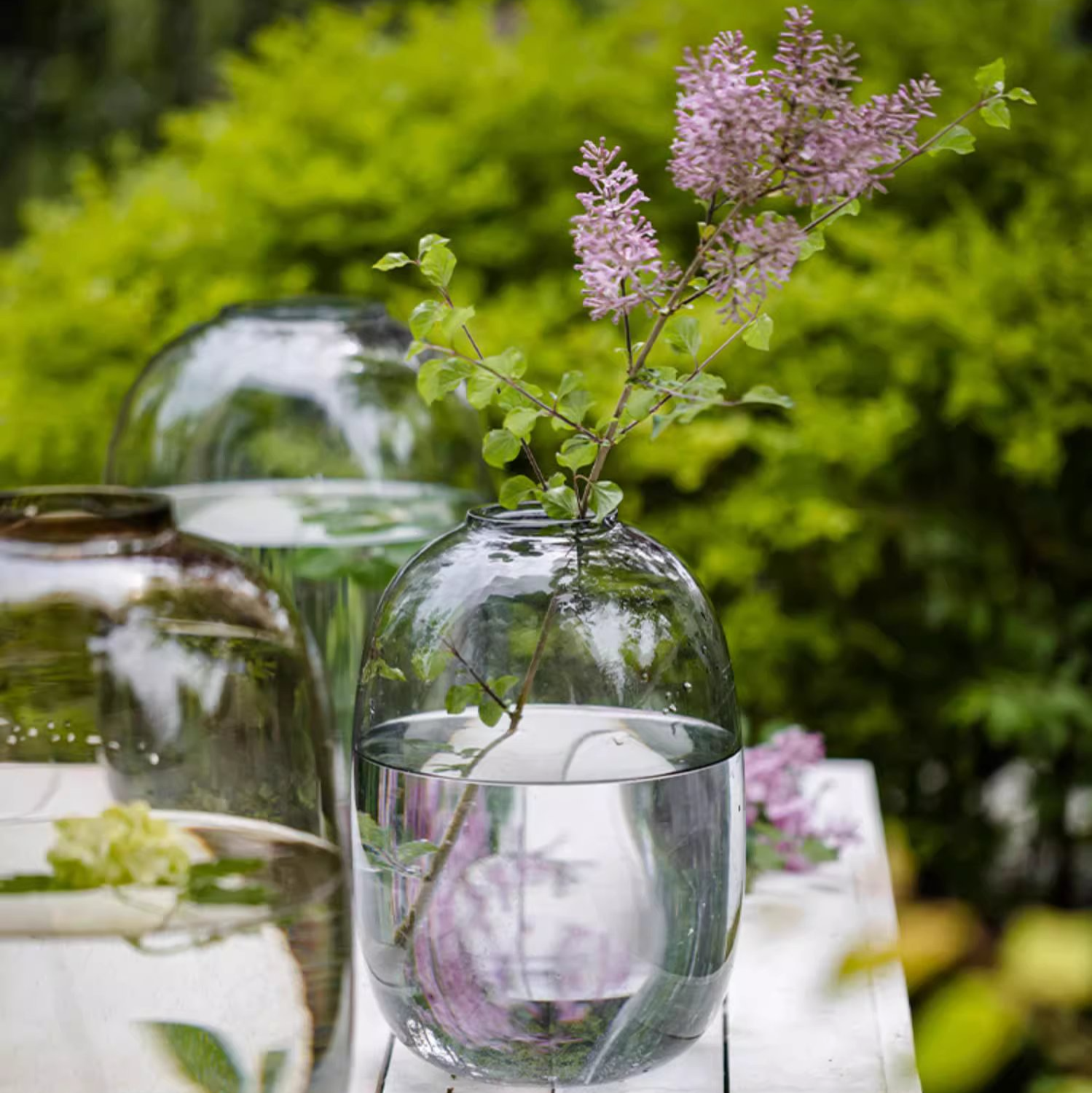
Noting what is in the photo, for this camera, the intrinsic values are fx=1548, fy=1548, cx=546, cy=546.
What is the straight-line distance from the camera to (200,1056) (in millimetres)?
821

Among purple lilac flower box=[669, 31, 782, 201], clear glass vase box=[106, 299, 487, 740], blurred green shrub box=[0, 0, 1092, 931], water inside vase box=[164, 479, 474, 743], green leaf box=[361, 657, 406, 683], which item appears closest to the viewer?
purple lilac flower box=[669, 31, 782, 201]

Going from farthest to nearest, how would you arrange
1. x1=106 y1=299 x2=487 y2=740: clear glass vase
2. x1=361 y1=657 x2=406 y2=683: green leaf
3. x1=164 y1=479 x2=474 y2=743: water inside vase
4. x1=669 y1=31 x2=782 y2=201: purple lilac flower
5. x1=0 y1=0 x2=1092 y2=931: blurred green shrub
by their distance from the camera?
1. x1=0 y1=0 x2=1092 y2=931: blurred green shrub
2. x1=106 y1=299 x2=487 y2=740: clear glass vase
3. x1=164 y1=479 x2=474 y2=743: water inside vase
4. x1=361 y1=657 x2=406 y2=683: green leaf
5. x1=669 y1=31 x2=782 y2=201: purple lilac flower

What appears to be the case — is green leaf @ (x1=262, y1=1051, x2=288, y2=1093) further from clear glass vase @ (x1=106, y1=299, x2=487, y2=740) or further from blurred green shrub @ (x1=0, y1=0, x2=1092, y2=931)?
blurred green shrub @ (x1=0, y1=0, x2=1092, y2=931)

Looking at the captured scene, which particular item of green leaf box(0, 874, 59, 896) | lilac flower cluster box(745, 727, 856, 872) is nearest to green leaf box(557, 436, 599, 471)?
green leaf box(0, 874, 59, 896)

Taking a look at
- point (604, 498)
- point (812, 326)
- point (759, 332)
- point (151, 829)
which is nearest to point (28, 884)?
point (151, 829)

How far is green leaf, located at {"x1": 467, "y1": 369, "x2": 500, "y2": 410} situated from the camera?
86cm

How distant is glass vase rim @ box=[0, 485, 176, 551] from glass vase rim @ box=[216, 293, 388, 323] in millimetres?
497

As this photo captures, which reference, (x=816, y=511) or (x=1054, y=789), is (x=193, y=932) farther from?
(x=1054, y=789)

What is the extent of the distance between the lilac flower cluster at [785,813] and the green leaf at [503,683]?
49 cm

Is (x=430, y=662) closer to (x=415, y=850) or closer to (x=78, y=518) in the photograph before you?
(x=415, y=850)

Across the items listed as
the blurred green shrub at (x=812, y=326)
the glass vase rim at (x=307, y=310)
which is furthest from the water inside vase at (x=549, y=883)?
the blurred green shrub at (x=812, y=326)

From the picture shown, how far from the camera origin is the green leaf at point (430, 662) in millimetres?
868

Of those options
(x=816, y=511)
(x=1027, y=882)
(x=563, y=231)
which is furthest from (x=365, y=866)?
(x=1027, y=882)

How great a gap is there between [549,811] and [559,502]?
0.57 ft
